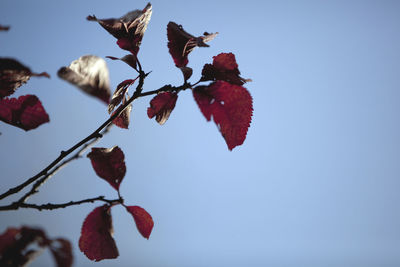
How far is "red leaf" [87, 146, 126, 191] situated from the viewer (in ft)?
1.86

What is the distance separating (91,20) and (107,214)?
37 cm

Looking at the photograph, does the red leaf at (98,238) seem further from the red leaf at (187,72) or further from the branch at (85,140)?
the red leaf at (187,72)

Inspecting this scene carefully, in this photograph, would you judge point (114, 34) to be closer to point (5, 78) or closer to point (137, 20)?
point (137, 20)

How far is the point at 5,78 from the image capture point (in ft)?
1.43

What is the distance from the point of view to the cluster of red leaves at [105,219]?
0.54 meters

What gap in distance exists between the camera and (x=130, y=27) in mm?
536

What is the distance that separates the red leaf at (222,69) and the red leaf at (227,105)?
0.6 inches

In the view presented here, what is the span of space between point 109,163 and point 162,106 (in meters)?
0.16

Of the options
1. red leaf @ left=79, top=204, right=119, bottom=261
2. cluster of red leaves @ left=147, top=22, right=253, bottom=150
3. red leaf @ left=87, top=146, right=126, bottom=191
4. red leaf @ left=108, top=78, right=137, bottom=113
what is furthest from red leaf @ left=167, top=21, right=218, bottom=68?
red leaf @ left=79, top=204, right=119, bottom=261

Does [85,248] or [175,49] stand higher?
[175,49]

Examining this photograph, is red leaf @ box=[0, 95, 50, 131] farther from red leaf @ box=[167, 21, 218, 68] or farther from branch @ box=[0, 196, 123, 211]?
red leaf @ box=[167, 21, 218, 68]

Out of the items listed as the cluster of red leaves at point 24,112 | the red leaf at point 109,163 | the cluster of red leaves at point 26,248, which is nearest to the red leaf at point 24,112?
the cluster of red leaves at point 24,112

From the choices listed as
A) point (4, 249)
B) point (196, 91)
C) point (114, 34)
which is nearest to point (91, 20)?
point (114, 34)

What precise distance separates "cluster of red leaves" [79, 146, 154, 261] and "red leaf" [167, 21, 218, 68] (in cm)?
23
